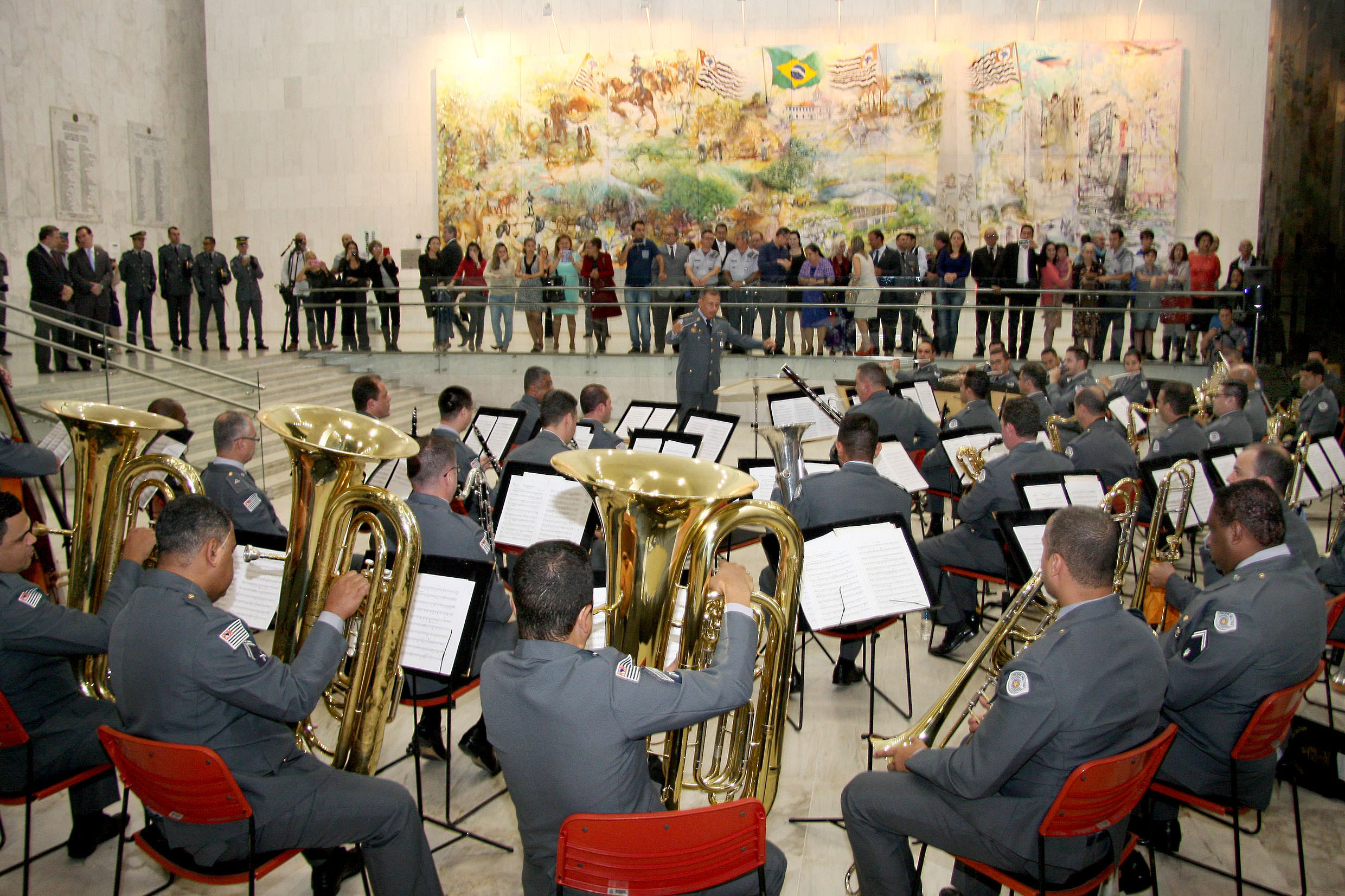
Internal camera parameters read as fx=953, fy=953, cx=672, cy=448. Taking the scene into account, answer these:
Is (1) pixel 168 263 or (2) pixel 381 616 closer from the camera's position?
(2) pixel 381 616

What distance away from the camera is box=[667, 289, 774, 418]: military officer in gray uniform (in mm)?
8844

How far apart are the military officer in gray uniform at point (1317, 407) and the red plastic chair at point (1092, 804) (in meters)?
5.64

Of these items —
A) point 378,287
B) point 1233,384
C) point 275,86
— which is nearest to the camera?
point 1233,384

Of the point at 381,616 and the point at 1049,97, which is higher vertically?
the point at 1049,97

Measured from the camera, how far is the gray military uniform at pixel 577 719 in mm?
2215

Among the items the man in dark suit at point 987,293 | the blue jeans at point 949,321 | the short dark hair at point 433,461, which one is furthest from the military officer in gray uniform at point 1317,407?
the short dark hair at point 433,461

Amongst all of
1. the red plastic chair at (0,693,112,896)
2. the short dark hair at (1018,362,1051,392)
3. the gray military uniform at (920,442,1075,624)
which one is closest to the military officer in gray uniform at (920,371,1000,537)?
the short dark hair at (1018,362,1051,392)

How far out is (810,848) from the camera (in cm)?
342

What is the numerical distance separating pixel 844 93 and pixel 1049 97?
2.98 m

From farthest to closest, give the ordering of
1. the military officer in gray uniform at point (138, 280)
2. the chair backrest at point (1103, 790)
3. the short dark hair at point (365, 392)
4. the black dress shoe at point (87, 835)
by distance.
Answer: the military officer in gray uniform at point (138, 280) < the short dark hair at point (365, 392) < the black dress shoe at point (87, 835) < the chair backrest at point (1103, 790)

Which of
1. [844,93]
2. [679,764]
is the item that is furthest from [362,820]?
[844,93]

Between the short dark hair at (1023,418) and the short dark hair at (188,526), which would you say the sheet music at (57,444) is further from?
the short dark hair at (1023,418)

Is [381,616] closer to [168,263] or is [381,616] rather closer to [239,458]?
[239,458]

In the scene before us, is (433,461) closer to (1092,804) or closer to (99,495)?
(99,495)
